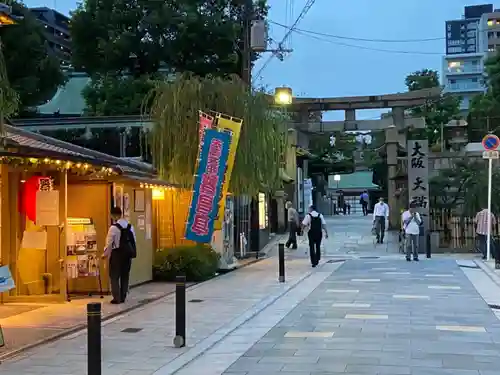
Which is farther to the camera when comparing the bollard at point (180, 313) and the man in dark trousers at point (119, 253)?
the man in dark trousers at point (119, 253)

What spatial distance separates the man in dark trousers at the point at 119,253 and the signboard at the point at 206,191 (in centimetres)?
352

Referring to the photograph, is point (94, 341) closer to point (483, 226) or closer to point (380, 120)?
point (483, 226)

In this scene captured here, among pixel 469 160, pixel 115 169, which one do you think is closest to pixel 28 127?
pixel 115 169

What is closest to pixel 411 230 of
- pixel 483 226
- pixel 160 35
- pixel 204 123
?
pixel 483 226

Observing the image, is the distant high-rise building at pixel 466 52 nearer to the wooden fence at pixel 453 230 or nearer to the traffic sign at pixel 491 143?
the wooden fence at pixel 453 230

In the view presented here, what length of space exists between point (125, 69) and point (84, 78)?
3.56 metres

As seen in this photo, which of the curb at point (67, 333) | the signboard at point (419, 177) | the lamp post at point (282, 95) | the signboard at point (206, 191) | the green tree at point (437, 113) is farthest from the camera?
the green tree at point (437, 113)

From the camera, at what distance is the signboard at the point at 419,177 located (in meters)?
25.5

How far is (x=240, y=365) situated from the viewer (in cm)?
765

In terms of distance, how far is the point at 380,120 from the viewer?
36.1 metres

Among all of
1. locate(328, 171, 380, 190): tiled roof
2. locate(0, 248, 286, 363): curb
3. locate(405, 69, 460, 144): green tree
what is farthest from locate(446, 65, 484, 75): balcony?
locate(0, 248, 286, 363): curb

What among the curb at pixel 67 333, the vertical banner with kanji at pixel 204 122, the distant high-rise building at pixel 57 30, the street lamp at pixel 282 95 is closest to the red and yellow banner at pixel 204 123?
the vertical banner with kanji at pixel 204 122

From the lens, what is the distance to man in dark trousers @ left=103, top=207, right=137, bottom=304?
39.6 ft

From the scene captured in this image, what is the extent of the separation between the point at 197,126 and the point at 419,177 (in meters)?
11.2
